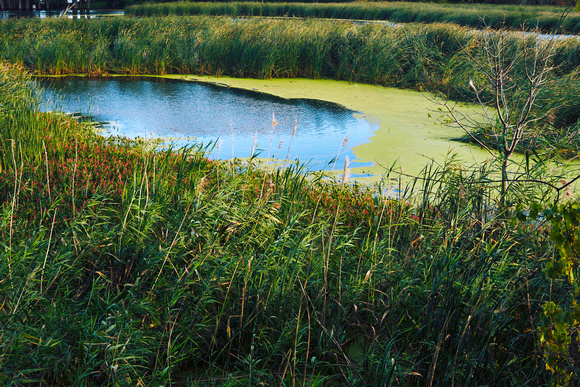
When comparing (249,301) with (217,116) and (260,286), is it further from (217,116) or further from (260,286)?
(217,116)

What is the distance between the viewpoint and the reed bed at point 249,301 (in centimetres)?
197

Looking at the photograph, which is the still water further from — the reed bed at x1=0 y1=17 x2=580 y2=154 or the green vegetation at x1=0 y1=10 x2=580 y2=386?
the green vegetation at x1=0 y1=10 x2=580 y2=386

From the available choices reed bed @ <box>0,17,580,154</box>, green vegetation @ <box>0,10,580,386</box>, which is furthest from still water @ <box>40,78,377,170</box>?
green vegetation @ <box>0,10,580,386</box>

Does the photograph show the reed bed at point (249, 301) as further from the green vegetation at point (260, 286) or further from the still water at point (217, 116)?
the still water at point (217, 116)

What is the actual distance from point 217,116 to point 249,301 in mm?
5421

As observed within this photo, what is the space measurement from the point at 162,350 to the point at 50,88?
25.5 ft

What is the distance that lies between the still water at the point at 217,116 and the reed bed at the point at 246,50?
832 millimetres

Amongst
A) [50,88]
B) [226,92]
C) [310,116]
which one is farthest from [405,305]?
[50,88]

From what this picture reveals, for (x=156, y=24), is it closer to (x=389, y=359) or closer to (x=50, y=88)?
(x=50, y=88)

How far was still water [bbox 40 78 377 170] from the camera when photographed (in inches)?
236

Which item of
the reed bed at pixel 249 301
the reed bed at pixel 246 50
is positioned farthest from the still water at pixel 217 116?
the reed bed at pixel 249 301

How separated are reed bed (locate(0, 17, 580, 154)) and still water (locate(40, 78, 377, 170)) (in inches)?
32.7

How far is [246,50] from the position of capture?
33.1 ft

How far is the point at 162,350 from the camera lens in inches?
87.4
